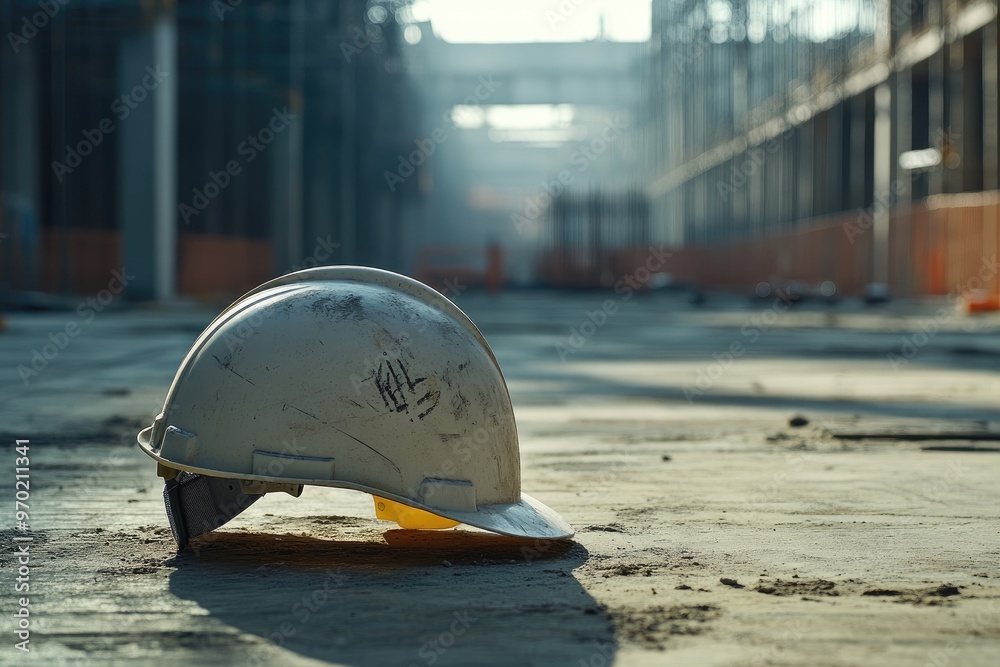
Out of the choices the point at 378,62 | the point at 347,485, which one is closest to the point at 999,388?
the point at 347,485

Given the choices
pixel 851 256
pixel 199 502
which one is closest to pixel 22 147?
pixel 851 256

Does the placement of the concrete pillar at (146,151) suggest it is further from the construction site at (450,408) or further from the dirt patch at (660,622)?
the dirt patch at (660,622)

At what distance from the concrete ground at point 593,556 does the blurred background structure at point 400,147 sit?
53.6 feet

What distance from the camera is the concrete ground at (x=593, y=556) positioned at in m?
2.47

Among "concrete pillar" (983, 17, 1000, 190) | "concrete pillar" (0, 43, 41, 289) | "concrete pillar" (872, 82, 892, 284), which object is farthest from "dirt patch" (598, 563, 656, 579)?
"concrete pillar" (872, 82, 892, 284)

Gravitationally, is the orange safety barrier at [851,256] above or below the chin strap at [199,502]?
above

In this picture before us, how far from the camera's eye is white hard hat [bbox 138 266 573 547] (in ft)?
10.6

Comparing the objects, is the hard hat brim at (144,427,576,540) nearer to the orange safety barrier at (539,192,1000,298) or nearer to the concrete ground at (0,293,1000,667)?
the concrete ground at (0,293,1000,667)

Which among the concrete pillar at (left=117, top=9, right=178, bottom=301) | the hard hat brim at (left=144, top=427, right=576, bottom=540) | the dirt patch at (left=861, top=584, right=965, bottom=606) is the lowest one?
the dirt patch at (left=861, top=584, right=965, bottom=606)

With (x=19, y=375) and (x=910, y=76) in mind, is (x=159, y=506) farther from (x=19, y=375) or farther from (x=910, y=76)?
(x=910, y=76)

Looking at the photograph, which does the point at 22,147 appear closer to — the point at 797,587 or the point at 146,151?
the point at 146,151

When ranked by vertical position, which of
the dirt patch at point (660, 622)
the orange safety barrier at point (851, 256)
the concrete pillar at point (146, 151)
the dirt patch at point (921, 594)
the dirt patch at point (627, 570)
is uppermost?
the concrete pillar at point (146, 151)

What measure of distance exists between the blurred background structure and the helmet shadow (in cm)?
1945

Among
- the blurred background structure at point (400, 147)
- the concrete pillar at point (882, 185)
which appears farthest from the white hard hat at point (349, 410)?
the concrete pillar at point (882, 185)
